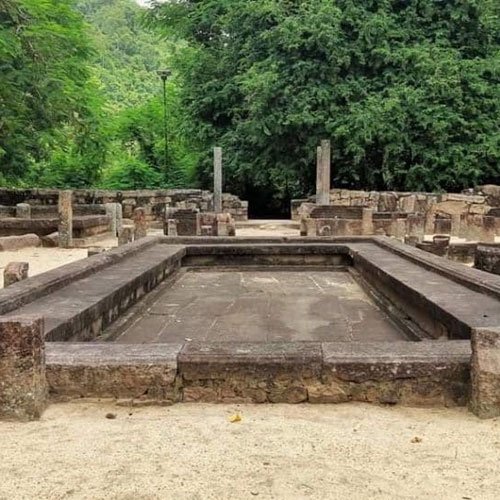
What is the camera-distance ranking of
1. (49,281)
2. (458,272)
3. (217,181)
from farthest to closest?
(217,181)
(458,272)
(49,281)

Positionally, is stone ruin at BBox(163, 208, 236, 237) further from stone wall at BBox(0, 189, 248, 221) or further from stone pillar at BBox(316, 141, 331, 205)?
stone pillar at BBox(316, 141, 331, 205)

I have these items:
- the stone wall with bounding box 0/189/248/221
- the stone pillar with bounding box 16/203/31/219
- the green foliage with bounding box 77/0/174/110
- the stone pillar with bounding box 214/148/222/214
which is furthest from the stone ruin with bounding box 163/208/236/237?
the green foliage with bounding box 77/0/174/110

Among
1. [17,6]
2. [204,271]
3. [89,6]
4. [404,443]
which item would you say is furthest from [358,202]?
[89,6]

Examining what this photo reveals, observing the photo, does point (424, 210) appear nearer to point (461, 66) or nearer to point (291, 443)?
point (461, 66)

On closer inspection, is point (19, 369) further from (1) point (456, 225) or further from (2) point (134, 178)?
(2) point (134, 178)

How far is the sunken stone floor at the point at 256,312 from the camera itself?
4848 millimetres

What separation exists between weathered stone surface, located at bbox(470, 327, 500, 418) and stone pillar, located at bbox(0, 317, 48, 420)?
209 cm

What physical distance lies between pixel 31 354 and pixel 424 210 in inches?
632

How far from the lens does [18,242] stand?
43.4 ft

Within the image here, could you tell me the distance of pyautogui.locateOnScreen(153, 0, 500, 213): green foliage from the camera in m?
21.1

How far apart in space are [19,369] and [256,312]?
9.68 ft

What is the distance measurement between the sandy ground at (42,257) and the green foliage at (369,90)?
11.1m

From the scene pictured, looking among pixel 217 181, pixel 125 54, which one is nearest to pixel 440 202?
pixel 217 181

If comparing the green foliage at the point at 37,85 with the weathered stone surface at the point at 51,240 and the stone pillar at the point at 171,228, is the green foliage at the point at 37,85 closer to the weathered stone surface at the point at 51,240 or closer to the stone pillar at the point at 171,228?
the weathered stone surface at the point at 51,240
